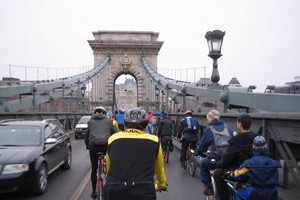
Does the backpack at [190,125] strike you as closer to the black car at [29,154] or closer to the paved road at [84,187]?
the paved road at [84,187]

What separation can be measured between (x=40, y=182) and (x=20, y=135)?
1557 mm

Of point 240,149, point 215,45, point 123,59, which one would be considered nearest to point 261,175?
point 240,149

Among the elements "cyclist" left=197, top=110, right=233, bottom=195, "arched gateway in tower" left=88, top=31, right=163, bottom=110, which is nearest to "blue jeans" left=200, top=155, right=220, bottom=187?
"cyclist" left=197, top=110, right=233, bottom=195

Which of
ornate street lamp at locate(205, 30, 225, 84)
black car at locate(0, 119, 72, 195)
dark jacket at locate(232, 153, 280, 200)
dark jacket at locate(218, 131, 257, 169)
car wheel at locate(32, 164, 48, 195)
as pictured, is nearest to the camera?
dark jacket at locate(232, 153, 280, 200)

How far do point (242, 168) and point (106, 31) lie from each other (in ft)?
193

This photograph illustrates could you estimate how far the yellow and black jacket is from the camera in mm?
3846

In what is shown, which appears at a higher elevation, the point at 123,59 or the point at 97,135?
the point at 123,59

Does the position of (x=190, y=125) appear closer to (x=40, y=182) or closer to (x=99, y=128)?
A: (x=99, y=128)

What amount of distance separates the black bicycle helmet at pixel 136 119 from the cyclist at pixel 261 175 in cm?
125

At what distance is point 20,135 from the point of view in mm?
8930

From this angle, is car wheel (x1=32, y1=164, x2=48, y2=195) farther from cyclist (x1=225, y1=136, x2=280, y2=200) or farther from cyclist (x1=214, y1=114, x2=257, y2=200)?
cyclist (x1=225, y1=136, x2=280, y2=200)

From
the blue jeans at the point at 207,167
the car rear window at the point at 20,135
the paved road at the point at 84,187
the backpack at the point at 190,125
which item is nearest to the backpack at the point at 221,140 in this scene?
the blue jeans at the point at 207,167

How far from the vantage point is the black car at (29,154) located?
726cm

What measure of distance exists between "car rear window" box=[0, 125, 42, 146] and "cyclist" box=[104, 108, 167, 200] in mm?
5035
